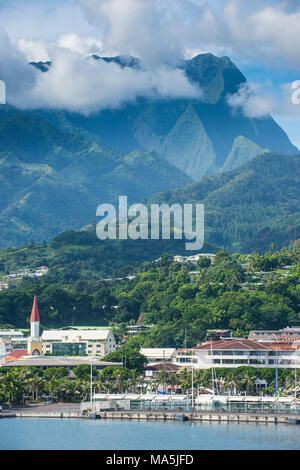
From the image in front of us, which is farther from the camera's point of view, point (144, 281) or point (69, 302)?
point (144, 281)

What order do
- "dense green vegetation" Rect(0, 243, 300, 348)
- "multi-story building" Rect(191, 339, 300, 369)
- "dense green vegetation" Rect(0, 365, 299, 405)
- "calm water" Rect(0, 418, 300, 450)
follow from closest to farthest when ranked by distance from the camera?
"calm water" Rect(0, 418, 300, 450) < "dense green vegetation" Rect(0, 365, 299, 405) < "multi-story building" Rect(191, 339, 300, 369) < "dense green vegetation" Rect(0, 243, 300, 348)

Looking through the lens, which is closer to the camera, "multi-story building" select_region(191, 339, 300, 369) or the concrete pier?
the concrete pier

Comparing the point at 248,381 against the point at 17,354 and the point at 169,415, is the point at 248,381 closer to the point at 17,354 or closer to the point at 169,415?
the point at 169,415

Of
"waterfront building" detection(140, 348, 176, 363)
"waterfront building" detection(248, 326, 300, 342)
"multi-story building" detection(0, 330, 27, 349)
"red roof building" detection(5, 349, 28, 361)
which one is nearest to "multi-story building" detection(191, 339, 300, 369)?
"waterfront building" detection(248, 326, 300, 342)

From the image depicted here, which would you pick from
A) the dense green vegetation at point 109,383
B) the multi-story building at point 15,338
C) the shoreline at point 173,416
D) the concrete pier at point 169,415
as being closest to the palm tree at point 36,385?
the dense green vegetation at point 109,383

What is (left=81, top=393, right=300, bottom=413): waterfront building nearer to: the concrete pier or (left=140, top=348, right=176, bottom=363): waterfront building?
the concrete pier
